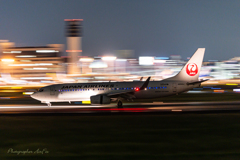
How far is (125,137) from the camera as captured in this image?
13.1 metres

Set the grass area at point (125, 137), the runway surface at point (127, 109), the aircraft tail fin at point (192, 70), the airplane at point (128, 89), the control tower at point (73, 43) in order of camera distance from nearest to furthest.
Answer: the grass area at point (125, 137) < the runway surface at point (127, 109) < the airplane at point (128, 89) < the aircraft tail fin at point (192, 70) < the control tower at point (73, 43)

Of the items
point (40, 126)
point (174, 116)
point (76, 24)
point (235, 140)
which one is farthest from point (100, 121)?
point (76, 24)

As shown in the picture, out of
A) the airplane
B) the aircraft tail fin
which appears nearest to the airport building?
the airplane

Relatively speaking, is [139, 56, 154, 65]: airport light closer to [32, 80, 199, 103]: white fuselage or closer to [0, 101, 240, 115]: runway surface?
[32, 80, 199, 103]: white fuselage

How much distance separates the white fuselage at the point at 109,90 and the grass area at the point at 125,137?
8742 mm

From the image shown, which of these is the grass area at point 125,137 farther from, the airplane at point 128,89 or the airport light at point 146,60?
the airport light at point 146,60

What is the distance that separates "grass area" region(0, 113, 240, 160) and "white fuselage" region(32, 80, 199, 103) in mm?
8742

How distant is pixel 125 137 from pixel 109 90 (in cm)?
1525

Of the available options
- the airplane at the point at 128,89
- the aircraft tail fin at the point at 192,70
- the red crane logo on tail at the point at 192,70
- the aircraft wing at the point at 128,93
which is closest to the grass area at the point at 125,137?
the aircraft wing at the point at 128,93

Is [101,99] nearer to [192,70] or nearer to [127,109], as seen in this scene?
[127,109]

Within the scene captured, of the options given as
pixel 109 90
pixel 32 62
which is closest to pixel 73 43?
pixel 32 62

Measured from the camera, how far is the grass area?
1040 cm

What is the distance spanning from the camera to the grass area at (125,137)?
34.1 feet

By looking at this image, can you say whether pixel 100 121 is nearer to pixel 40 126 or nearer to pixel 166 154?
pixel 40 126
